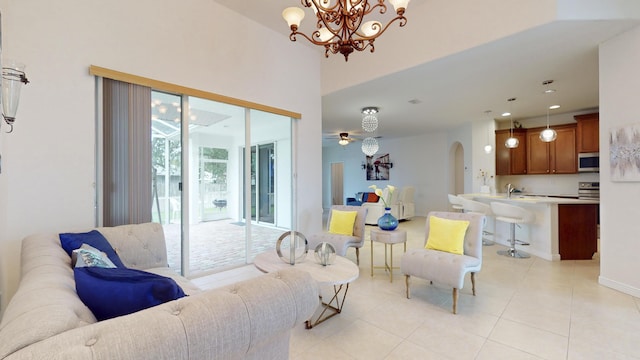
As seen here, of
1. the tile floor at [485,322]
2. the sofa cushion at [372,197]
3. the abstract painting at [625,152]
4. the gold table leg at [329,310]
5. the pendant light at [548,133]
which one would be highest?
the pendant light at [548,133]

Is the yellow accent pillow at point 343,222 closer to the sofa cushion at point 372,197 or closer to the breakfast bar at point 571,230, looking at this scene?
the breakfast bar at point 571,230

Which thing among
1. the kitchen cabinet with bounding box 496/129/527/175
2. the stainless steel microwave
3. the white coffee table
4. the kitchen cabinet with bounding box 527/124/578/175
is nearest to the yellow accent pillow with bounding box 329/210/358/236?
the white coffee table

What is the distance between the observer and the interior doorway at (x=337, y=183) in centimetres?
1278

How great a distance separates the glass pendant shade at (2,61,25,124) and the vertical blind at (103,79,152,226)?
4.86ft

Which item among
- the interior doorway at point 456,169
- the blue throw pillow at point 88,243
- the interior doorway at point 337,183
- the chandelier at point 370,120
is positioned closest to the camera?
the blue throw pillow at point 88,243

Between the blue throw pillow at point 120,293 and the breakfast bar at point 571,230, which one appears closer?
the blue throw pillow at point 120,293

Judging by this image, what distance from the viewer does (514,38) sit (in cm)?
301

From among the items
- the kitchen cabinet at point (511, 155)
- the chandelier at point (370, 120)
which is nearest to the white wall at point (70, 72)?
the chandelier at point (370, 120)

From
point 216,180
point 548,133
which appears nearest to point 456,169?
point 548,133

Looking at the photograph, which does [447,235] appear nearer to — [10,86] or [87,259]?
[87,259]

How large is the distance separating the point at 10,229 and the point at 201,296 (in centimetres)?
270

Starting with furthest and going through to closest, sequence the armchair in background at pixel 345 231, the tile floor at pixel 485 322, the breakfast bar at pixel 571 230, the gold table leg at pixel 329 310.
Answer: the breakfast bar at pixel 571 230 → the armchair in background at pixel 345 231 → the gold table leg at pixel 329 310 → the tile floor at pixel 485 322

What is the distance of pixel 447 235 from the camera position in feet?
9.71

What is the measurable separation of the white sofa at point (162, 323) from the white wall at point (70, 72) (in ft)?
5.20
